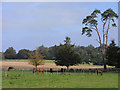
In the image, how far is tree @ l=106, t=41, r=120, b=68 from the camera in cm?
4572

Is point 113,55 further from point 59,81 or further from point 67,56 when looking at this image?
point 59,81

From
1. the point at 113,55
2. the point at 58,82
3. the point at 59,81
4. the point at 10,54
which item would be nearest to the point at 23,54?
the point at 10,54

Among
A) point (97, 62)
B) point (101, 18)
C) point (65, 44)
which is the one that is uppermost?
point (101, 18)

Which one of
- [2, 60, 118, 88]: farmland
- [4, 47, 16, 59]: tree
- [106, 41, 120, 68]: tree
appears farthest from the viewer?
[4, 47, 16, 59]: tree

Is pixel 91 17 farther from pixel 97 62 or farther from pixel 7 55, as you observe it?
pixel 7 55

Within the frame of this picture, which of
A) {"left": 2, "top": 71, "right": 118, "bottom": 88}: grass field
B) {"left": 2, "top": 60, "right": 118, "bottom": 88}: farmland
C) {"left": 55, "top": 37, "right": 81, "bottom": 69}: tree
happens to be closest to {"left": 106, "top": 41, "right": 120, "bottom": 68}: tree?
{"left": 55, "top": 37, "right": 81, "bottom": 69}: tree

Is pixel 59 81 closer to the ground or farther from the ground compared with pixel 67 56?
closer to the ground

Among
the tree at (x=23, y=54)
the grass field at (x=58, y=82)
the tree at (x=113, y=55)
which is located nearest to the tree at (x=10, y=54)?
the tree at (x=23, y=54)

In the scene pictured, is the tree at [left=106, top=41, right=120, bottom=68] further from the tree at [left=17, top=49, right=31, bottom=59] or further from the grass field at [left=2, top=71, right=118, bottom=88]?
the tree at [left=17, top=49, right=31, bottom=59]

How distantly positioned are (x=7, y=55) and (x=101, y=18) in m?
93.6

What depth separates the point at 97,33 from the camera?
5138cm

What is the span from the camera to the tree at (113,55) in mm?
45719

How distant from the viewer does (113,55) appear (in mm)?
46406

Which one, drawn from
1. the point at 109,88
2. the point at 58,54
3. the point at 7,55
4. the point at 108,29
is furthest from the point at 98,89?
the point at 7,55
